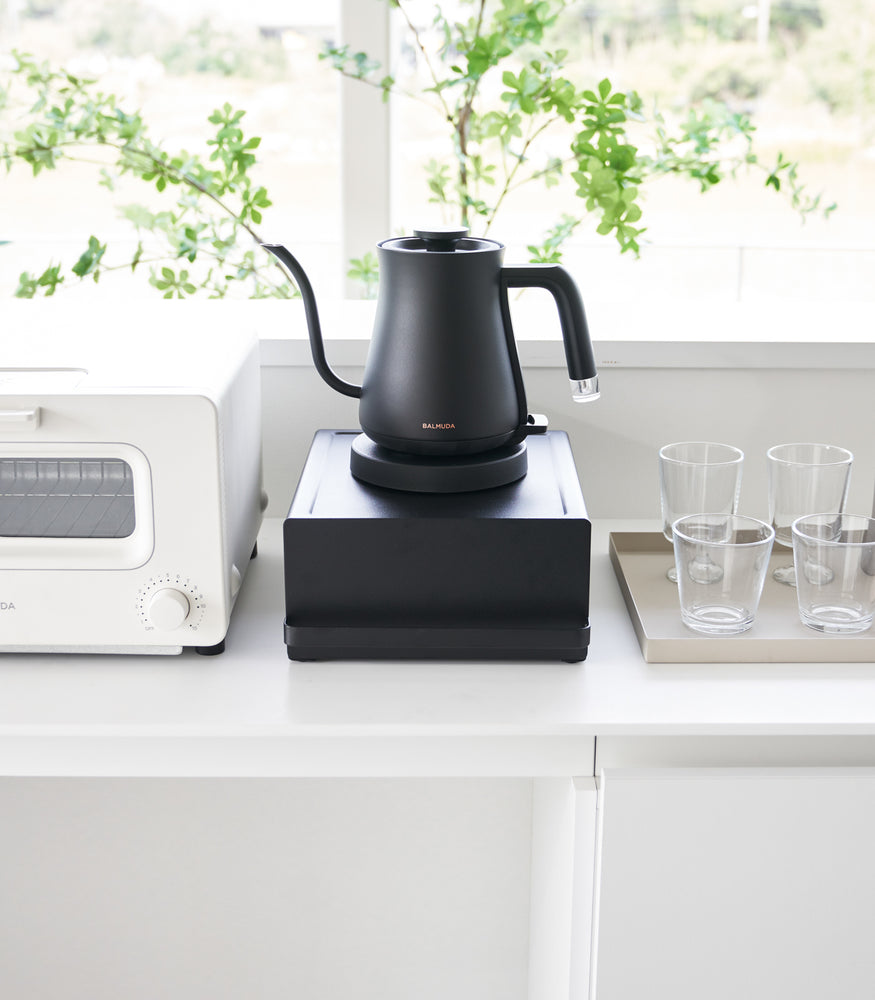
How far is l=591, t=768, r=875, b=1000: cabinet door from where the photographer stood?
925mm

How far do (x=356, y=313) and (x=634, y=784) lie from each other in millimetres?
811

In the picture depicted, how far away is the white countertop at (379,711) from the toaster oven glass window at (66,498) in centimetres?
13

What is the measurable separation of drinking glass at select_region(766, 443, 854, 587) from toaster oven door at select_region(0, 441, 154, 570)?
668mm

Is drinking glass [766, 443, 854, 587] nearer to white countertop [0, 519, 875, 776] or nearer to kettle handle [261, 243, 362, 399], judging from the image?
white countertop [0, 519, 875, 776]

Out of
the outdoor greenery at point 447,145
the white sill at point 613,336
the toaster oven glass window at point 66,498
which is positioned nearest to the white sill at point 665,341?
the white sill at point 613,336

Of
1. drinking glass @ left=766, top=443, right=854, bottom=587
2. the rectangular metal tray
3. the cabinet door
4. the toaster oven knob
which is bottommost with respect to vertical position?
the cabinet door

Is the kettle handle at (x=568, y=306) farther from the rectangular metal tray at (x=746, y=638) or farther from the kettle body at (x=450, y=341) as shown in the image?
the rectangular metal tray at (x=746, y=638)

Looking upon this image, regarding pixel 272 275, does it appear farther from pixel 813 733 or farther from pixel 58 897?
pixel 813 733

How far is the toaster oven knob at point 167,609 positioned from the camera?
0.97 m

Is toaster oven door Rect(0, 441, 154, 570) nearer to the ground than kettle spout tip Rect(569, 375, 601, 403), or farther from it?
nearer to the ground

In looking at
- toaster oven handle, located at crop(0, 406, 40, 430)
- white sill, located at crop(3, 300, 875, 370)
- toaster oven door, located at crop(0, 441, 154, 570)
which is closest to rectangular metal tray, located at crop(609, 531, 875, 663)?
white sill, located at crop(3, 300, 875, 370)

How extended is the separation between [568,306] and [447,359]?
12 centimetres

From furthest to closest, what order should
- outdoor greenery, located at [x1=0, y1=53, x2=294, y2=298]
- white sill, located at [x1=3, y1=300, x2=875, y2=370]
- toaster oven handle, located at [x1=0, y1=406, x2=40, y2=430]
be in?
outdoor greenery, located at [x1=0, y1=53, x2=294, y2=298] < white sill, located at [x1=3, y1=300, x2=875, y2=370] < toaster oven handle, located at [x1=0, y1=406, x2=40, y2=430]

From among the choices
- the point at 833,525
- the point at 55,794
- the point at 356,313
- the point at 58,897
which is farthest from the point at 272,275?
the point at 833,525
